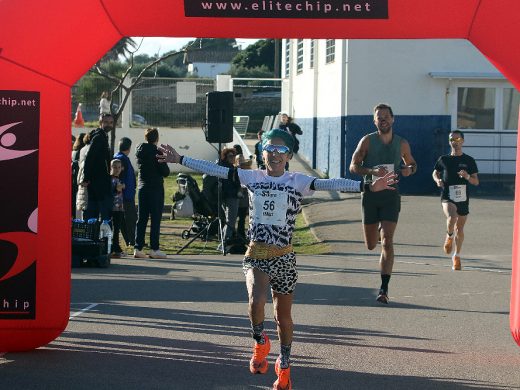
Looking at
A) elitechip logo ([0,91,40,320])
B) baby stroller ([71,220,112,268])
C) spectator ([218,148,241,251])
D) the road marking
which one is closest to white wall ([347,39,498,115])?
spectator ([218,148,241,251])

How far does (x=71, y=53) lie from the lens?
841cm

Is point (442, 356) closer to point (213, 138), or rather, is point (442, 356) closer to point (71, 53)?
point (71, 53)

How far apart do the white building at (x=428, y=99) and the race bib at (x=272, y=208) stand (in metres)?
19.0

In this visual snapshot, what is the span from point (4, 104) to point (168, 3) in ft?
4.98

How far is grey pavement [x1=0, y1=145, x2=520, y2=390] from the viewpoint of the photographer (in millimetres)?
7797

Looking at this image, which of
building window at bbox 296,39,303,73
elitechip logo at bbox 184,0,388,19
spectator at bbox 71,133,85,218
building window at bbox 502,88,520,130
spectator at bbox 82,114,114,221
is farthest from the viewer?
building window at bbox 296,39,303,73

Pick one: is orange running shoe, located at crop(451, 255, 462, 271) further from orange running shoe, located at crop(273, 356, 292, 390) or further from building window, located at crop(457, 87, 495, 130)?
building window, located at crop(457, 87, 495, 130)

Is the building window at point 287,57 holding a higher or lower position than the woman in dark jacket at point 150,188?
higher

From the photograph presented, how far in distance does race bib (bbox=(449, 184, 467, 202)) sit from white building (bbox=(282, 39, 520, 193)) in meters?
11.6

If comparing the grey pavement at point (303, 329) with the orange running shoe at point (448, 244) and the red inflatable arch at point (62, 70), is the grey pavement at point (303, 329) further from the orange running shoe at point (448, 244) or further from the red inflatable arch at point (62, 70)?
the red inflatable arch at point (62, 70)

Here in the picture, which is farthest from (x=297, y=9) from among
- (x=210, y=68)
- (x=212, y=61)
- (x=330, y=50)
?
(x=212, y=61)

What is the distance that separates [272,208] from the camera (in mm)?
7422

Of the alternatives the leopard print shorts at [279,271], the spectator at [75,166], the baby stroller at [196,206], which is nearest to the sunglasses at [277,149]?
the leopard print shorts at [279,271]

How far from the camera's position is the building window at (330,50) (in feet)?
94.8
